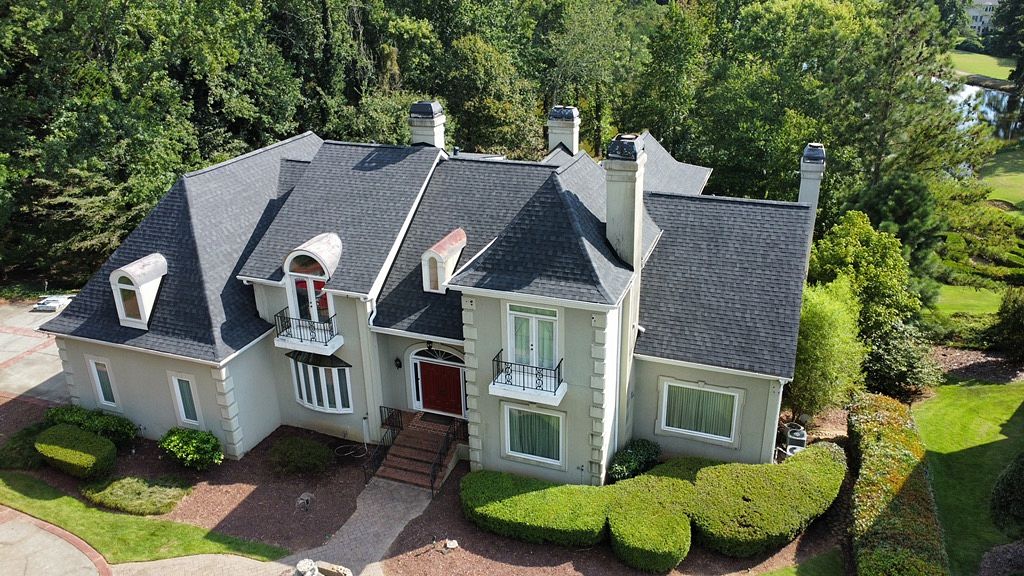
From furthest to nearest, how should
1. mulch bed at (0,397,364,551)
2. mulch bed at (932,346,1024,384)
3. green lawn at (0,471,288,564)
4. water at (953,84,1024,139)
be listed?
water at (953,84,1024,139), mulch bed at (932,346,1024,384), mulch bed at (0,397,364,551), green lawn at (0,471,288,564)

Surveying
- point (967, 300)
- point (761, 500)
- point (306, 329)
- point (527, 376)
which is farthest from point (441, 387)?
point (967, 300)

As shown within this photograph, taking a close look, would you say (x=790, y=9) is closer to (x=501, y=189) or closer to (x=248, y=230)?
(x=501, y=189)

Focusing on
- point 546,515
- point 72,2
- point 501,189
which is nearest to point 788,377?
point 546,515

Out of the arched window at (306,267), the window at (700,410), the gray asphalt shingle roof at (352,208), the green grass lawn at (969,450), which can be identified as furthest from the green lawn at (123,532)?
the green grass lawn at (969,450)

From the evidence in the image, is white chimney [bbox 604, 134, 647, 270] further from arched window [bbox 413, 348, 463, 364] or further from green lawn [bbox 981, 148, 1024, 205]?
green lawn [bbox 981, 148, 1024, 205]

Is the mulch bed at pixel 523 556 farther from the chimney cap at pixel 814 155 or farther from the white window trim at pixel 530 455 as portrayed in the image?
the chimney cap at pixel 814 155

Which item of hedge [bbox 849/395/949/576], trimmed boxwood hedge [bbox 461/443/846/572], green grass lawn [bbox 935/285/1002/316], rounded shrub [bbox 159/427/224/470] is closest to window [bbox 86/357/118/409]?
rounded shrub [bbox 159/427/224/470]
